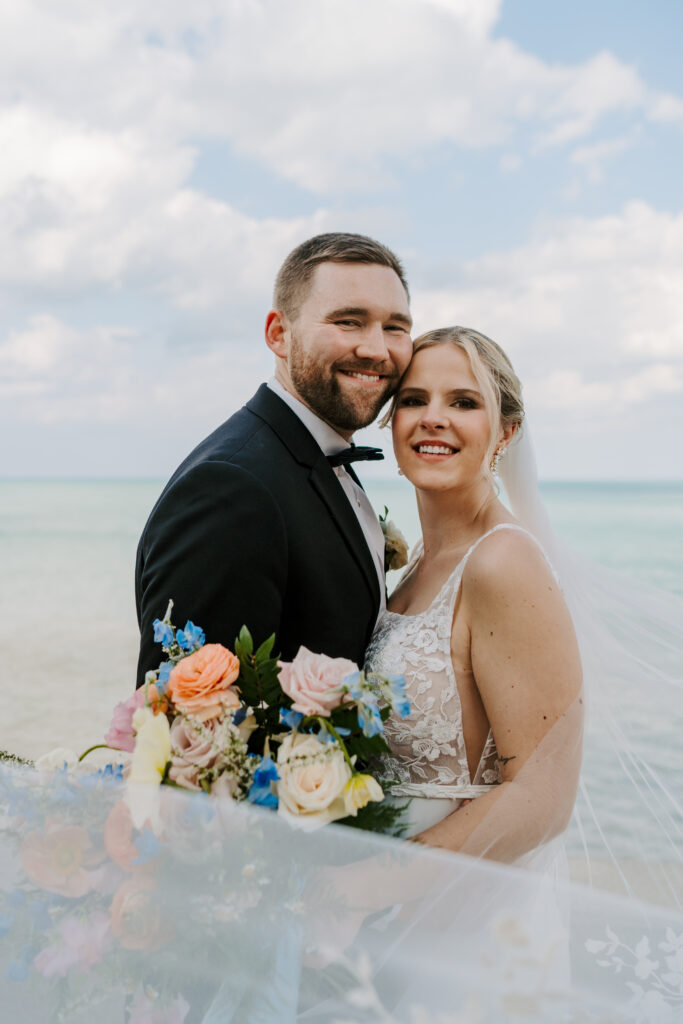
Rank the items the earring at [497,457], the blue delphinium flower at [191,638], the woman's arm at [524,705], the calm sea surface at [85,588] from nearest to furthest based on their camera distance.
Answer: the blue delphinium flower at [191,638] < the woman's arm at [524,705] < the earring at [497,457] < the calm sea surface at [85,588]

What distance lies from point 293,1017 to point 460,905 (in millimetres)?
465

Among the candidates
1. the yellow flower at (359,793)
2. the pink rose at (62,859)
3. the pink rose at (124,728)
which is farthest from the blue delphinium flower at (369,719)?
the pink rose at (62,859)

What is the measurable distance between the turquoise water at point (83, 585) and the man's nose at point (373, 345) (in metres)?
11.3

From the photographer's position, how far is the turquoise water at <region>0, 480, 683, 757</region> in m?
15.5

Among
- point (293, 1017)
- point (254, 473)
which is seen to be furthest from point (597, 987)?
point (254, 473)

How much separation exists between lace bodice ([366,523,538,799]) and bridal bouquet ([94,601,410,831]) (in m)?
0.99

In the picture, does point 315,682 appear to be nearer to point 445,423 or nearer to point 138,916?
point 138,916

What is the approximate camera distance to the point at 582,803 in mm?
3008

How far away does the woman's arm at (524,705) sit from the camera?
2744mm

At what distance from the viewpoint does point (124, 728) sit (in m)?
2.09

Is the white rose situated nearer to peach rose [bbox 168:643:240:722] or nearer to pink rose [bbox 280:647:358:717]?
pink rose [bbox 280:647:358:717]

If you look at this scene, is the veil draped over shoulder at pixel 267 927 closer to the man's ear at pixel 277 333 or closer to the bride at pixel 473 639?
the bride at pixel 473 639

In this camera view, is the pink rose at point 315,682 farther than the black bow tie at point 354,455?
No

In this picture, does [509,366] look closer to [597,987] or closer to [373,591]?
[373,591]
